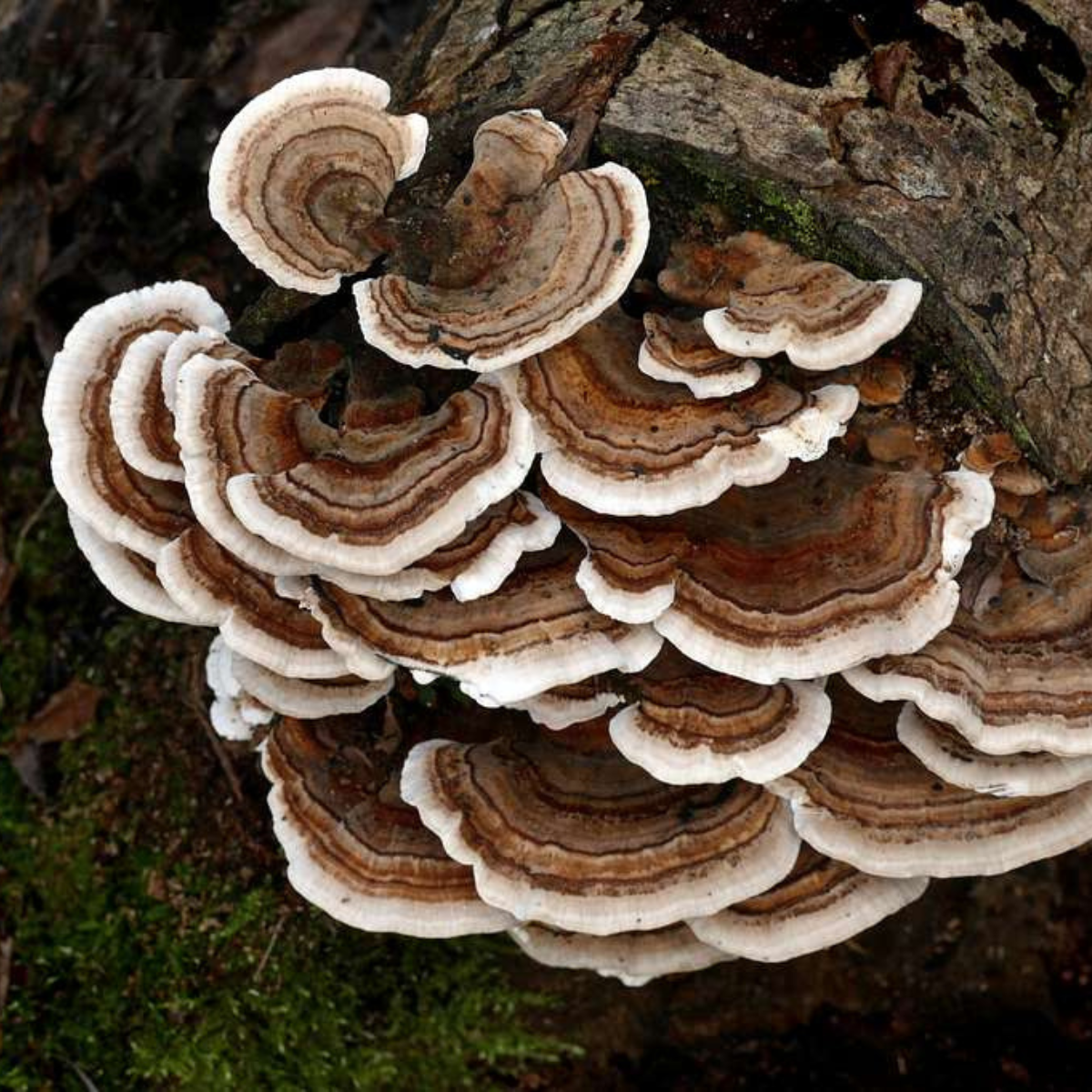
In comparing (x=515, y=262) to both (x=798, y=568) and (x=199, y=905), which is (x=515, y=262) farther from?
(x=199, y=905)

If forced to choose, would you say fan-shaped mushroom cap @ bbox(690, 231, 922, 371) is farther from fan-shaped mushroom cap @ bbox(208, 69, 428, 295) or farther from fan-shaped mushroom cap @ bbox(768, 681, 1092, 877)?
fan-shaped mushroom cap @ bbox(768, 681, 1092, 877)

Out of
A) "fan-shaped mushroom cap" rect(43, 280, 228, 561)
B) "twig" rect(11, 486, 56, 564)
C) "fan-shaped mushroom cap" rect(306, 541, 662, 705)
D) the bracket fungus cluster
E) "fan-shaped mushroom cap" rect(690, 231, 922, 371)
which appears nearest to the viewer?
"fan-shaped mushroom cap" rect(690, 231, 922, 371)

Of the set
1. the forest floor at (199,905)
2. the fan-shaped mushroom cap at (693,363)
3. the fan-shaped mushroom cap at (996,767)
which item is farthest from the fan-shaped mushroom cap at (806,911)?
the fan-shaped mushroom cap at (693,363)

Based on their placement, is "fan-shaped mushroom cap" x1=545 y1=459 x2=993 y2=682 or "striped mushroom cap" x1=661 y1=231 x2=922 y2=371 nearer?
"striped mushroom cap" x1=661 y1=231 x2=922 y2=371

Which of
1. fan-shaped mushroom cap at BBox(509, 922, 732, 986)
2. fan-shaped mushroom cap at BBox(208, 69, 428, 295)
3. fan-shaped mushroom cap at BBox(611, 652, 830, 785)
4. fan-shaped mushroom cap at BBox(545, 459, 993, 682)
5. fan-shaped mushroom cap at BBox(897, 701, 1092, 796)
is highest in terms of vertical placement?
fan-shaped mushroom cap at BBox(208, 69, 428, 295)

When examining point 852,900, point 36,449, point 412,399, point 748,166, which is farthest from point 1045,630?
point 36,449

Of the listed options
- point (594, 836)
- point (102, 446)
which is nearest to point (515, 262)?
point (102, 446)

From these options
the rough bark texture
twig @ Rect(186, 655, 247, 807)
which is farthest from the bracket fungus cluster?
twig @ Rect(186, 655, 247, 807)
